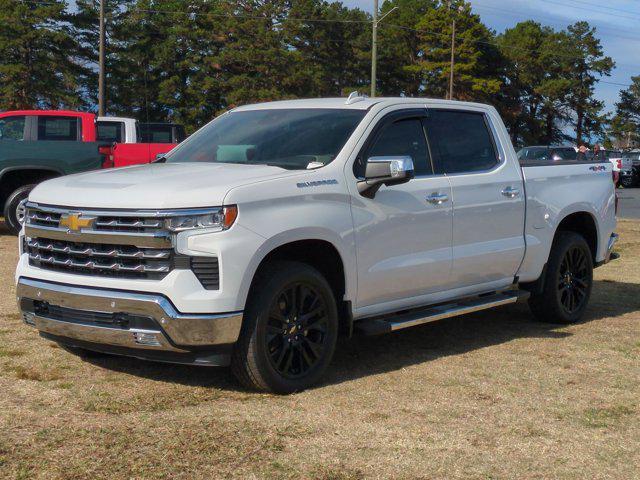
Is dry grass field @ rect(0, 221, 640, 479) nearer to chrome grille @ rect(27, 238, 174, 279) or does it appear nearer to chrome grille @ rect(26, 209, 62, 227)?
chrome grille @ rect(27, 238, 174, 279)

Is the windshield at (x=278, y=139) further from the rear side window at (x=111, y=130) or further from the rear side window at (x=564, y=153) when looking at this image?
the rear side window at (x=564, y=153)

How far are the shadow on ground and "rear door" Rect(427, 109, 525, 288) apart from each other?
1.74 feet

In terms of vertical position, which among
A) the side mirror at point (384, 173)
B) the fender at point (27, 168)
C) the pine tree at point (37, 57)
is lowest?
the fender at point (27, 168)

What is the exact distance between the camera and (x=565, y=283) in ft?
26.3

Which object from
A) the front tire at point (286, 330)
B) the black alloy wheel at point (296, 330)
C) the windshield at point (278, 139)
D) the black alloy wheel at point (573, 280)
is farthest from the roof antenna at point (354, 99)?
the black alloy wheel at point (573, 280)

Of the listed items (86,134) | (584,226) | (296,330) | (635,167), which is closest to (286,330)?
(296,330)

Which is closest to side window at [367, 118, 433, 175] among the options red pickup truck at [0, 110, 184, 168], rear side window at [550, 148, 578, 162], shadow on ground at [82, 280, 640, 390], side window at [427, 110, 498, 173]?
side window at [427, 110, 498, 173]

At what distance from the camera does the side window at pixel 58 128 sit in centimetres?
1614

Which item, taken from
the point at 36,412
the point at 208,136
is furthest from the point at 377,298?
the point at 36,412

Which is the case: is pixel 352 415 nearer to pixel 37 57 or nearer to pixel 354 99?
pixel 354 99

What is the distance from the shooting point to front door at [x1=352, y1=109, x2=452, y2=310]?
596 cm

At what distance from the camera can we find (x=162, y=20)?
197 ft

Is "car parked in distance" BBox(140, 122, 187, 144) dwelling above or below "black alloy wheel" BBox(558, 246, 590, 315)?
above

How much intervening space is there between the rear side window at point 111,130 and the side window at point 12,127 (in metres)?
2.48
